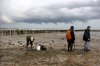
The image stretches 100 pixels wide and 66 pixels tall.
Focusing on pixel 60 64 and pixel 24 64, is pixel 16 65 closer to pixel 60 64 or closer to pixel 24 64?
pixel 24 64

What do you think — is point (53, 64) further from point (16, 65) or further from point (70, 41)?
point (70, 41)

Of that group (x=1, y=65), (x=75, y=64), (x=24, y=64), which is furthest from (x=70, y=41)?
(x=1, y=65)

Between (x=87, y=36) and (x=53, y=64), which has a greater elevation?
(x=87, y=36)

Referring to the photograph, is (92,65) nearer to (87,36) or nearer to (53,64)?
(53,64)

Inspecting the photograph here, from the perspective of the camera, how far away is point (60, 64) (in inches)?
215

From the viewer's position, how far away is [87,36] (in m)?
8.29

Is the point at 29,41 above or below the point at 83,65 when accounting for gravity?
above

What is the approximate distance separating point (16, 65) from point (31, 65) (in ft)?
2.77

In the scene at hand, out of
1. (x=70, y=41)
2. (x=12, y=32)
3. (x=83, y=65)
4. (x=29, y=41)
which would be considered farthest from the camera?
(x=12, y=32)

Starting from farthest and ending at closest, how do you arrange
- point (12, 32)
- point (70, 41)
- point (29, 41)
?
1. point (12, 32)
2. point (29, 41)
3. point (70, 41)

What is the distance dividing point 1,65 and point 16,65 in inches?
32.9

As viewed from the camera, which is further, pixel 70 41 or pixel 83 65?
pixel 70 41

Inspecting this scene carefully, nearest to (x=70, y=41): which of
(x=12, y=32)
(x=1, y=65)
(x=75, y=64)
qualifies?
(x=75, y=64)

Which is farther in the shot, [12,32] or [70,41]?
[12,32]
